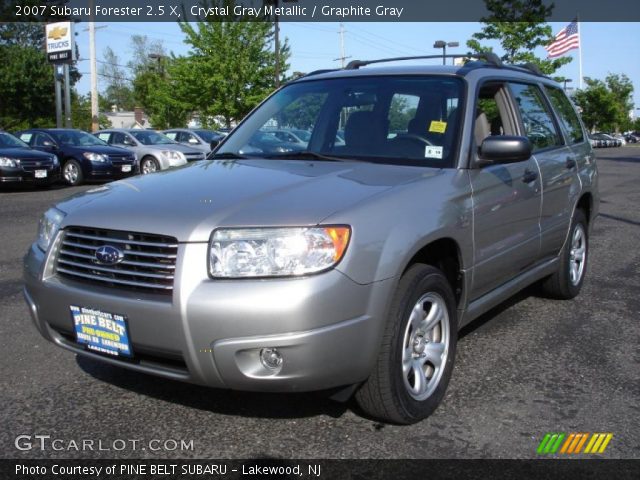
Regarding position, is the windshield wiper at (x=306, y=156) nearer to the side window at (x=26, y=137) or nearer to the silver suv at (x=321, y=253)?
the silver suv at (x=321, y=253)

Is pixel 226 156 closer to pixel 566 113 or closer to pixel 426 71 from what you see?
pixel 426 71

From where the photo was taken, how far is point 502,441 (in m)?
3.07

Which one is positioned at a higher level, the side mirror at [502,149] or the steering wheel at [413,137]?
the steering wheel at [413,137]

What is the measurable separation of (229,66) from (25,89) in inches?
597

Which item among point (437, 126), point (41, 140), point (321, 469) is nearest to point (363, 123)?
point (437, 126)

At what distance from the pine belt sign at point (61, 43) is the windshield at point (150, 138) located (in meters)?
13.6

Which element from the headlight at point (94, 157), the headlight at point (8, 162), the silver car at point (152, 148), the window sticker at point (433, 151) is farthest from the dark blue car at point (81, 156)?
the window sticker at point (433, 151)

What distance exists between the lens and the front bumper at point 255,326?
2652 millimetres

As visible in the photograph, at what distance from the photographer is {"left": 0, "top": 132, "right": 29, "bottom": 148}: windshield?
1571 centimetres

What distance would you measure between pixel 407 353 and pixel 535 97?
2.73 metres

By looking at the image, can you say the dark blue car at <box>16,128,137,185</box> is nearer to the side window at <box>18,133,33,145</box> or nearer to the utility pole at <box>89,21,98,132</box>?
the side window at <box>18,133,33,145</box>

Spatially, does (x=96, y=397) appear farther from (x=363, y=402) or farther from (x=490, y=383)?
(x=490, y=383)

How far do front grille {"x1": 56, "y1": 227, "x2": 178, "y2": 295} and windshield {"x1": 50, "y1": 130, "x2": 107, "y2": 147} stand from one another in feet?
50.0

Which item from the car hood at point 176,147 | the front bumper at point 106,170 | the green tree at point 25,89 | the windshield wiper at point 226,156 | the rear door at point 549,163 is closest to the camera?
the windshield wiper at point 226,156
